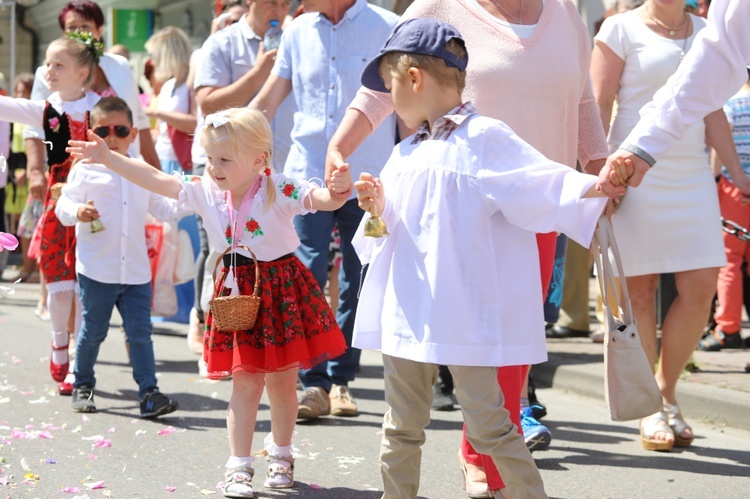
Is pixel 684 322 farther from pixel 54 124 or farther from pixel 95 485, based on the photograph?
pixel 54 124

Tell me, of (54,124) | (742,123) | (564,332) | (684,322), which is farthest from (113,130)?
(742,123)

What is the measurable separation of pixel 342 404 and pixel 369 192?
2687mm

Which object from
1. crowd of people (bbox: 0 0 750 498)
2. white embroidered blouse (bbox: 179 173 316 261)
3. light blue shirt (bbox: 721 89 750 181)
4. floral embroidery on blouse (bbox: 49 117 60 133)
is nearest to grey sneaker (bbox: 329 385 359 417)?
crowd of people (bbox: 0 0 750 498)

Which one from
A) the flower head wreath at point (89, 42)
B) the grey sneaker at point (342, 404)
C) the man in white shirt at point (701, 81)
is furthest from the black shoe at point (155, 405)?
the man in white shirt at point (701, 81)

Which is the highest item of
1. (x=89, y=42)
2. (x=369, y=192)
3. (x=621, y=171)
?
(x=89, y=42)

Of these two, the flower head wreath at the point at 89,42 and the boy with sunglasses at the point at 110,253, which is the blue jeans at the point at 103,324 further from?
the flower head wreath at the point at 89,42

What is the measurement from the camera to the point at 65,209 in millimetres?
6496

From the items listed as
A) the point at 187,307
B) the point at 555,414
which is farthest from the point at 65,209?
the point at 187,307

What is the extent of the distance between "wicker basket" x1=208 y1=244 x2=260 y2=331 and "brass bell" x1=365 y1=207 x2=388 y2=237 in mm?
1024

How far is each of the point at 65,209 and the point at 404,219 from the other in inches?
119

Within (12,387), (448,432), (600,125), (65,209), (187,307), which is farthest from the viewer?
(187,307)

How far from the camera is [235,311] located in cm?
479

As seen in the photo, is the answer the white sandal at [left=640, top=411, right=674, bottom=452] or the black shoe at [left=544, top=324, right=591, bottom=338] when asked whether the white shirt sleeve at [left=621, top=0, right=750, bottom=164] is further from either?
the black shoe at [left=544, top=324, right=591, bottom=338]

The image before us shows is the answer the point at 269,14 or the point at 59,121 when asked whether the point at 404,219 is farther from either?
the point at 269,14
